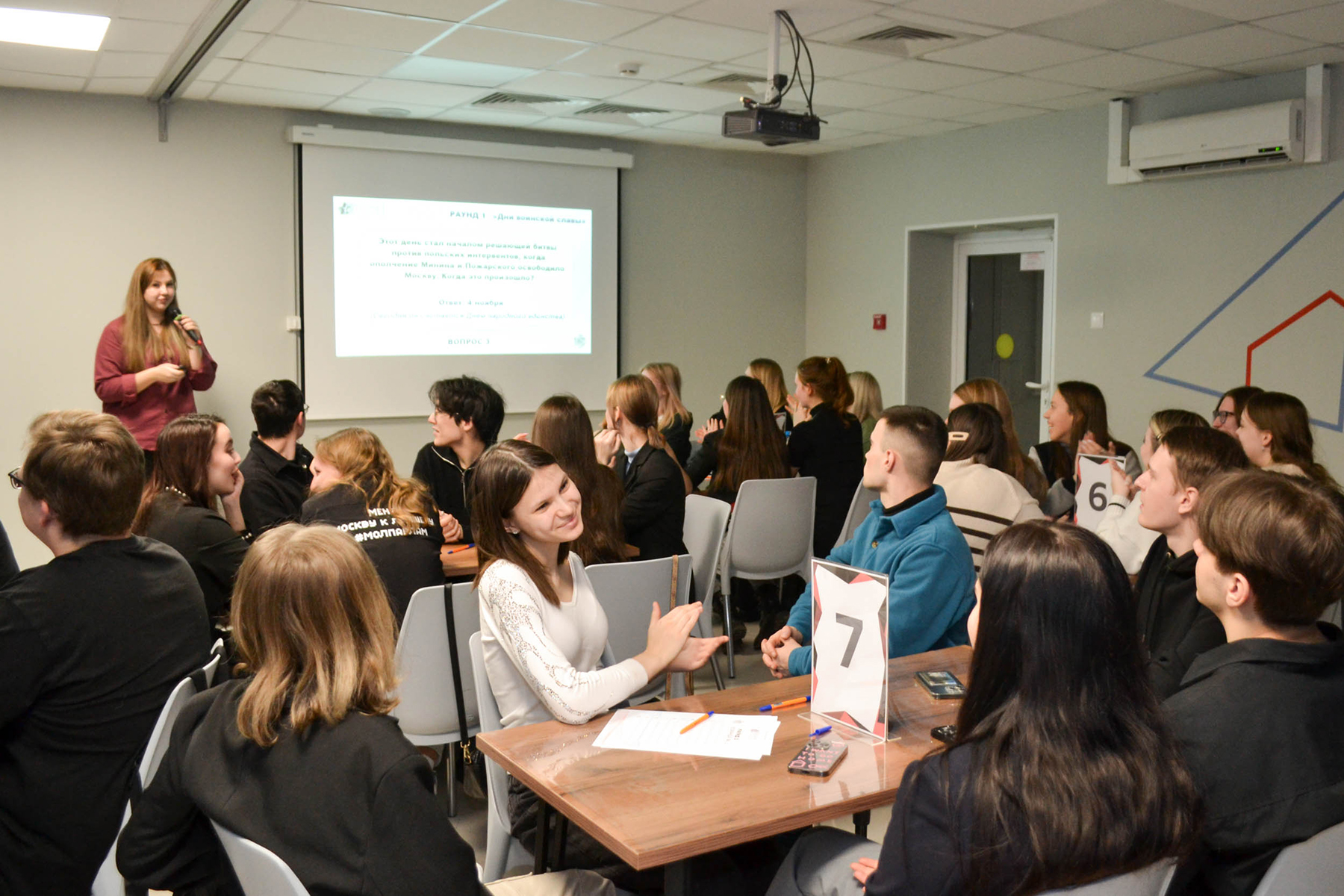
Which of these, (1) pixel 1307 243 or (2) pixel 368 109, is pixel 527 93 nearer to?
(2) pixel 368 109

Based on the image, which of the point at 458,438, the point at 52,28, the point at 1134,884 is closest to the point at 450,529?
the point at 458,438

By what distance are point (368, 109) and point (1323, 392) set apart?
5535 millimetres

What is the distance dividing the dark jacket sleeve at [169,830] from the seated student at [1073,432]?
4162 mm

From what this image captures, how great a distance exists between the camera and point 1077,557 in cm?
138

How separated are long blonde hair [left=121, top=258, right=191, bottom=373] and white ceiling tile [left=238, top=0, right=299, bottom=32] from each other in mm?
1513

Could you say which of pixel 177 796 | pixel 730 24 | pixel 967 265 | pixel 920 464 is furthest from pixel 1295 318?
pixel 177 796

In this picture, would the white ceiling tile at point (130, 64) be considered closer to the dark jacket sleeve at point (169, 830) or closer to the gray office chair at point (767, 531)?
the gray office chair at point (767, 531)

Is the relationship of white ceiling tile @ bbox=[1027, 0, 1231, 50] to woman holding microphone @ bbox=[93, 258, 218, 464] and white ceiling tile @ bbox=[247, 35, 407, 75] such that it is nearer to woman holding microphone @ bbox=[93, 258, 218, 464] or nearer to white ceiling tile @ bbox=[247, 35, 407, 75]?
white ceiling tile @ bbox=[247, 35, 407, 75]

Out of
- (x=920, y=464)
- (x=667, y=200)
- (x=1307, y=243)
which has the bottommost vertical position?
(x=920, y=464)

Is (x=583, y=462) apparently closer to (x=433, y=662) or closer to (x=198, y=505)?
(x=433, y=662)

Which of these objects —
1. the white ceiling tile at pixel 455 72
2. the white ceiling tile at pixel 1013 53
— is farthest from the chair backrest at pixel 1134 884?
the white ceiling tile at pixel 455 72

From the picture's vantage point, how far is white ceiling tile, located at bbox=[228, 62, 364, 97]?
5.40 metres

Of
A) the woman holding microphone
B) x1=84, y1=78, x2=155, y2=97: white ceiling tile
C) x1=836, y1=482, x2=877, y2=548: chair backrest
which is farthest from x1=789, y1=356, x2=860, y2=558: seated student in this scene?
x1=84, y1=78, x2=155, y2=97: white ceiling tile

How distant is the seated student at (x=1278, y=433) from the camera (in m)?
3.98
